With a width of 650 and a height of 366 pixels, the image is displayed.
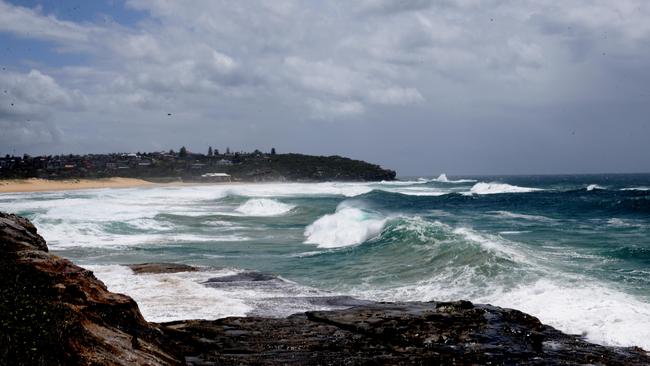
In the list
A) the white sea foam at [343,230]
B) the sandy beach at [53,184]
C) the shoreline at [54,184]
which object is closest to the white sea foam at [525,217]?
the white sea foam at [343,230]

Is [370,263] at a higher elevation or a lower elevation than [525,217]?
lower

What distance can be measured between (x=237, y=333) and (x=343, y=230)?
18201mm

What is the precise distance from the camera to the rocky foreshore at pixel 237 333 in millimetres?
6176

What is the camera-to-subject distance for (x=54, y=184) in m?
88.6

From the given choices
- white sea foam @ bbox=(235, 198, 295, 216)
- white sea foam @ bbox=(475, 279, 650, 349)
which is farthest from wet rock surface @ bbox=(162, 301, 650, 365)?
white sea foam @ bbox=(235, 198, 295, 216)

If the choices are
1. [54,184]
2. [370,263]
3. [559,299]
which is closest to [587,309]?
[559,299]

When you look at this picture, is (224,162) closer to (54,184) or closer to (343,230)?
(54,184)

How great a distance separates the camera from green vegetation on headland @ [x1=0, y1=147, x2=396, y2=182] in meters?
108

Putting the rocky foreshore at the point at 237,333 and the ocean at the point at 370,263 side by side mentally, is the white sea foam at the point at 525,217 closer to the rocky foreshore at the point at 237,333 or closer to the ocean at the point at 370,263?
the ocean at the point at 370,263

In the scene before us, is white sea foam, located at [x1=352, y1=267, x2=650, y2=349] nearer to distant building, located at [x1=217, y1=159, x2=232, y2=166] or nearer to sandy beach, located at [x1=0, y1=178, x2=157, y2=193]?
sandy beach, located at [x1=0, y1=178, x2=157, y2=193]

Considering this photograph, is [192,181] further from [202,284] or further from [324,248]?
[202,284]

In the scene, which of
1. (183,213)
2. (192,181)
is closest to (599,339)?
(183,213)

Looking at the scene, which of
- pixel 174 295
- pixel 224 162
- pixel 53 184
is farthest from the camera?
pixel 224 162

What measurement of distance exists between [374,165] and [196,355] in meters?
150
